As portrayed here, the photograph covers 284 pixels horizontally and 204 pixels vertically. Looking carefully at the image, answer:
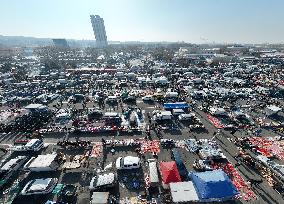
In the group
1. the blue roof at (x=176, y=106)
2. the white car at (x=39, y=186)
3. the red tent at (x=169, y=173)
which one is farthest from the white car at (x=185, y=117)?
the white car at (x=39, y=186)

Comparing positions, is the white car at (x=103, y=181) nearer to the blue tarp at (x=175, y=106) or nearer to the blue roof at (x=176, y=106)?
the blue tarp at (x=175, y=106)

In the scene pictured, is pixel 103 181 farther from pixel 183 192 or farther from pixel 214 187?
pixel 214 187

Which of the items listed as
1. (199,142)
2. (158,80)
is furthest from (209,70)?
(199,142)

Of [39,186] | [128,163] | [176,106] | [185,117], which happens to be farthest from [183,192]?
[176,106]

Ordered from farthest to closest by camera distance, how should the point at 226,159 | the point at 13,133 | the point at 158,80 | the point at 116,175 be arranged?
the point at 158,80
the point at 13,133
the point at 226,159
the point at 116,175

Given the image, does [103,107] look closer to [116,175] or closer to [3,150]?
[3,150]

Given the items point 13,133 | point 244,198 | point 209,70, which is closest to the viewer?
point 244,198

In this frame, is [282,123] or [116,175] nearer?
[116,175]
